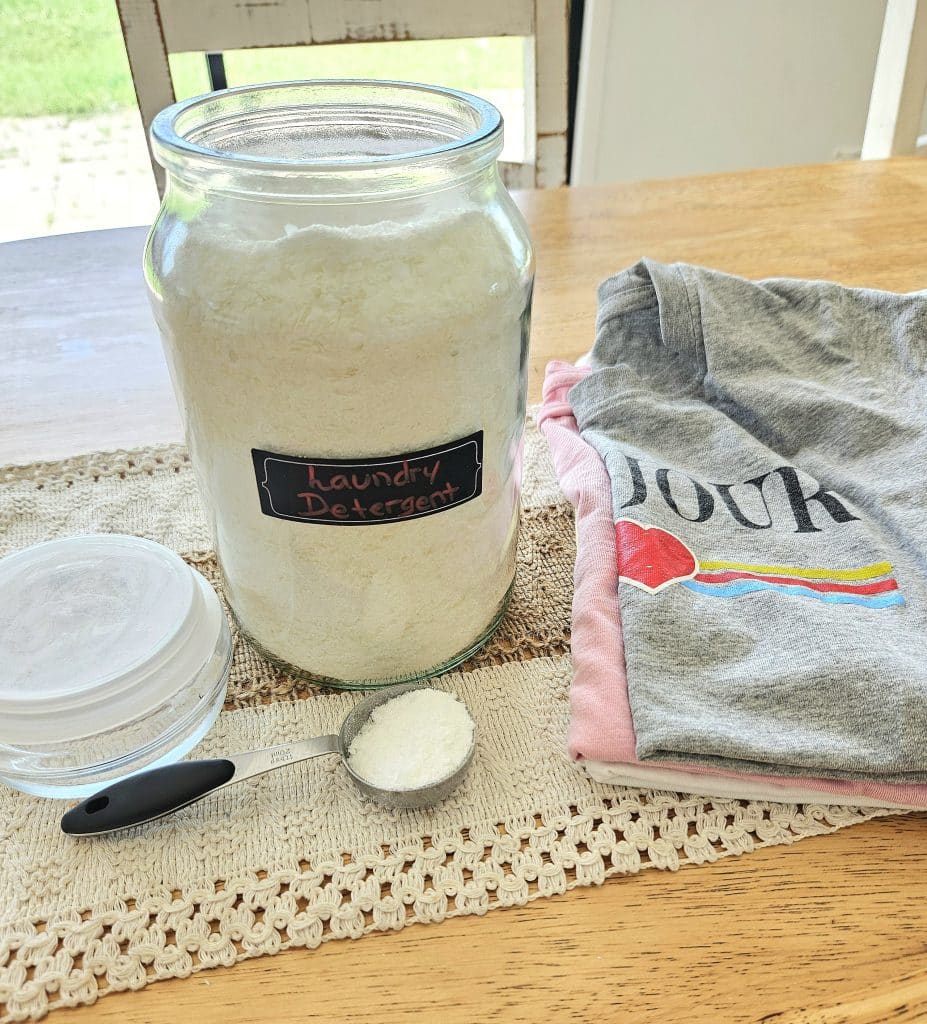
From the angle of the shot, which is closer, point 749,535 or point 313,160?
point 313,160

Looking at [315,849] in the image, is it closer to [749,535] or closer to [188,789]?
[188,789]

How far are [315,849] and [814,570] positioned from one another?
0.94ft

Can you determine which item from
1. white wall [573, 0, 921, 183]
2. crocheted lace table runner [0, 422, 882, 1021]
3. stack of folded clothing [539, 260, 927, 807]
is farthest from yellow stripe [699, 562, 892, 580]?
white wall [573, 0, 921, 183]

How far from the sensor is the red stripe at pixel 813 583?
458 mm

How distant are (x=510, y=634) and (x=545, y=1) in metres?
0.76

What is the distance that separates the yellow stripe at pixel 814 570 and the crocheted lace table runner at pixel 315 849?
0.10 m

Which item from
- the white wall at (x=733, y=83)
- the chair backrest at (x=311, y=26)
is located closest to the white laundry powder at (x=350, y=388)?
the chair backrest at (x=311, y=26)

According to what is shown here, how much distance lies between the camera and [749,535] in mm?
494

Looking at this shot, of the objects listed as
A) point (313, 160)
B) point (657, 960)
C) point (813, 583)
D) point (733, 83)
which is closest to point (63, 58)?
point (733, 83)

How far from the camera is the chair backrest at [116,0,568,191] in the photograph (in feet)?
2.91

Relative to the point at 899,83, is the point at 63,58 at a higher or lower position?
lower

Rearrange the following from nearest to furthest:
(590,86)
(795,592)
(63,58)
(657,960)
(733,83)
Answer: (657,960), (795,592), (590,86), (733,83), (63,58)

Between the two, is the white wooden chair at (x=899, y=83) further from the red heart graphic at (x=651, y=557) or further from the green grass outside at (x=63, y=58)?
the green grass outside at (x=63, y=58)

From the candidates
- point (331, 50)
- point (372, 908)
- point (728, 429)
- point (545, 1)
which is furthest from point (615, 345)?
point (331, 50)
